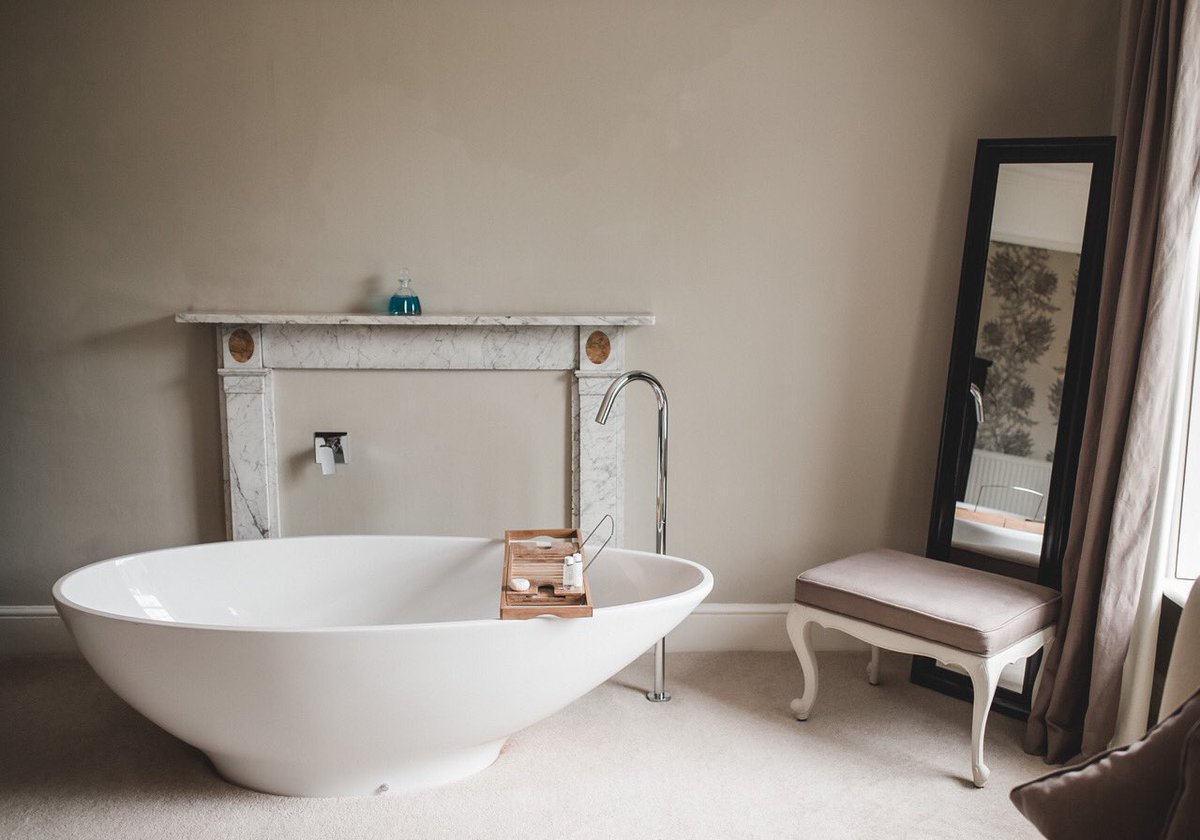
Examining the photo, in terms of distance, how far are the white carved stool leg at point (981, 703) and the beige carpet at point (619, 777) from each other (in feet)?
0.17

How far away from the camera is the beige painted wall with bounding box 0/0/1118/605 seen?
288 cm

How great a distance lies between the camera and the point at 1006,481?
2.76m

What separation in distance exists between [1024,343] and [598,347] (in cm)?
136

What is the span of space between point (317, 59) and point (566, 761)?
2.34 meters

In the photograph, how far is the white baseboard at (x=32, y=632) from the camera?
3078 millimetres

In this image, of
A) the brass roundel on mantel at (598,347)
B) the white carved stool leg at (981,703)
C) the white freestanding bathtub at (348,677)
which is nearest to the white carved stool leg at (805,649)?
the white freestanding bathtub at (348,677)

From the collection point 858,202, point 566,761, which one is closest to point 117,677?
point 566,761

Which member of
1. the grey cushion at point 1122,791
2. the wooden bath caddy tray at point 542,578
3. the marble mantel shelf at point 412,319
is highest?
the marble mantel shelf at point 412,319

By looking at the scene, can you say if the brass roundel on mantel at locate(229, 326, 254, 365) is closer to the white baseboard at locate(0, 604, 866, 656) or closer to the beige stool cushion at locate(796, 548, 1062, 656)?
the white baseboard at locate(0, 604, 866, 656)

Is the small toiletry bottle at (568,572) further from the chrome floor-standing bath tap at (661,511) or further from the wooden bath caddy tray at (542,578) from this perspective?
the chrome floor-standing bath tap at (661,511)

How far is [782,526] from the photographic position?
3.13 m

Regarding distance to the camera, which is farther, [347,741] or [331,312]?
[331,312]

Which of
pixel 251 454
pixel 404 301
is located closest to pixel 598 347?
pixel 404 301

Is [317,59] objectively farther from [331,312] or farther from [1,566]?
[1,566]
